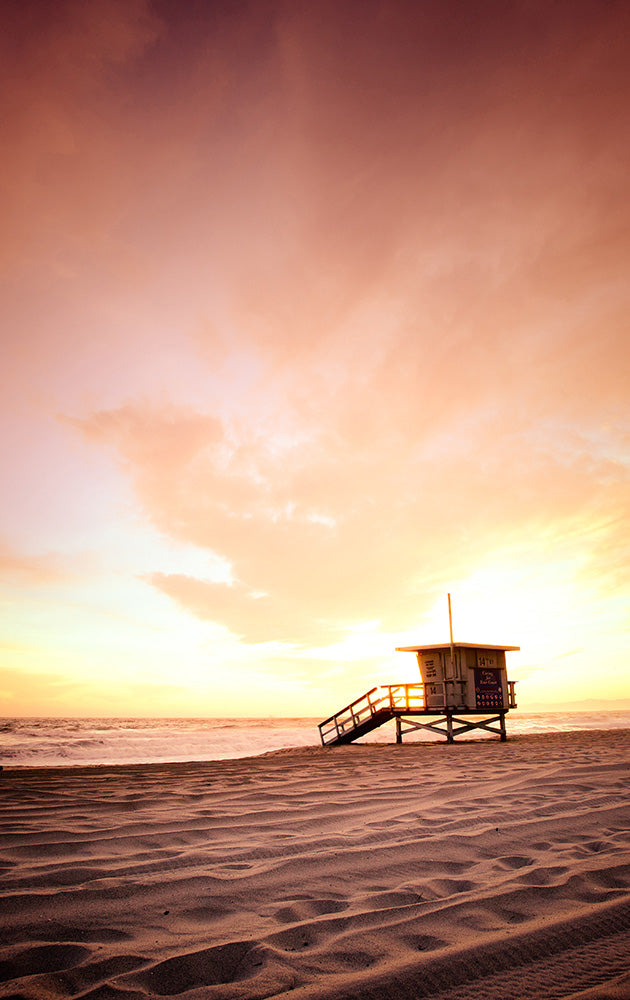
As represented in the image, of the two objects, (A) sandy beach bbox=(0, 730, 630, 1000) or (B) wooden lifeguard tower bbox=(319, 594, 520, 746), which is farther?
(B) wooden lifeguard tower bbox=(319, 594, 520, 746)

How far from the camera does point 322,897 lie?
120 inches

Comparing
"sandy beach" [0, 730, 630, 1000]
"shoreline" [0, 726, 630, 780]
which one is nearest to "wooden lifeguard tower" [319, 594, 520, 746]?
"shoreline" [0, 726, 630, 780]

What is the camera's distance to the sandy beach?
218cm

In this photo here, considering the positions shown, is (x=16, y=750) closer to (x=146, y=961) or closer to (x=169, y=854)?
(x=169, y=854)

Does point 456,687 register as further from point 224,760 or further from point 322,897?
point 322,897

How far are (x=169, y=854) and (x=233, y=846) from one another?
49cm

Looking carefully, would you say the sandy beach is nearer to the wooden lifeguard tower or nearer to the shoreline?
the shoreline

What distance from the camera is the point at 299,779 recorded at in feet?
25.8

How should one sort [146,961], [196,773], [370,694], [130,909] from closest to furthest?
[146,961]
[130,909]
[196,773]
[370,694]

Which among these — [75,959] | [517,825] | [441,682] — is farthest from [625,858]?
[441,682]

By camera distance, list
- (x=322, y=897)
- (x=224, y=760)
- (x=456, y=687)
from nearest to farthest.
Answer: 1. (x=322, y=897)
2. (x=224, y=760)
3. (x=456, y=687)

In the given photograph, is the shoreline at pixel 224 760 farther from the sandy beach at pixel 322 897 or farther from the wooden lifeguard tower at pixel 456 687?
the sandy beach at pixel 322 897

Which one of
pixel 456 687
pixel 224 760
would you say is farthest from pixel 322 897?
pixel 456 687

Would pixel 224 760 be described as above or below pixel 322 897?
below
